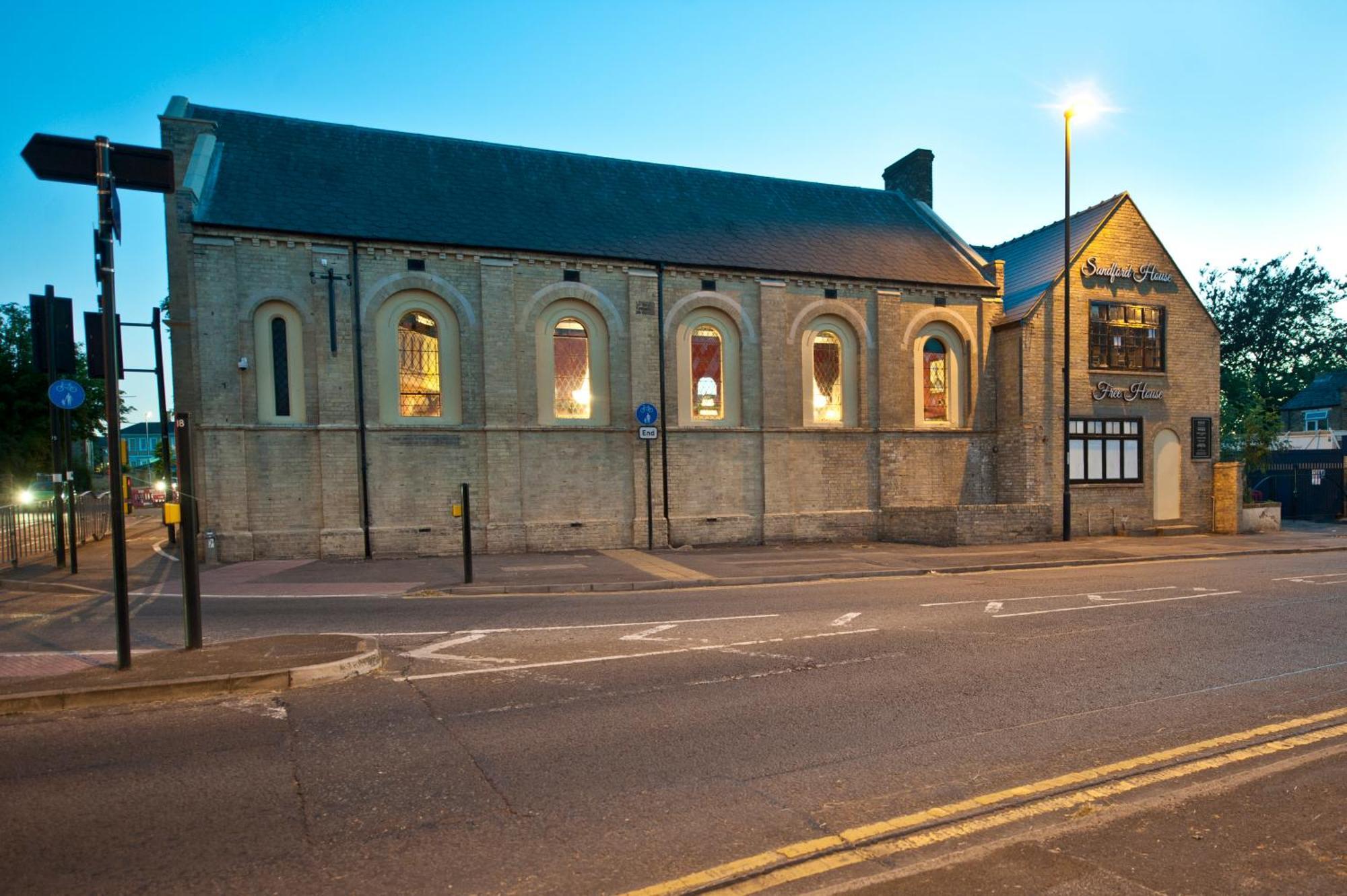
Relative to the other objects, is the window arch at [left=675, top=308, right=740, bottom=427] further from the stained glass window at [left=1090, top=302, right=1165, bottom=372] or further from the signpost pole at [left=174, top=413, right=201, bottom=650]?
the signpost pole at [left=174, top=413, right=201, bottom=650]

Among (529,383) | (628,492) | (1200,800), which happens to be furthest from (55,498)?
(1200,800)

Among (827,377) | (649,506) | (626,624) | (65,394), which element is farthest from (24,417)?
(626,624)

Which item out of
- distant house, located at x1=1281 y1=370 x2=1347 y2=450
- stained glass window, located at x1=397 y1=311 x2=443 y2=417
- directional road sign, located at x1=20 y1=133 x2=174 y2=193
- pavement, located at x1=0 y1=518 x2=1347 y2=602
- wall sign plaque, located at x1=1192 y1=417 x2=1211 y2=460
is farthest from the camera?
distant house, located at x1=1281 y1=370 x2=1347 y2=450

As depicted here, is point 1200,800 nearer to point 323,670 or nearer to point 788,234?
point 323,670

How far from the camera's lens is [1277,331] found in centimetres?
4472

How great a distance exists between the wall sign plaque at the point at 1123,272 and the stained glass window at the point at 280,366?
75.9 feet

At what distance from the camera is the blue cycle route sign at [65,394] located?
1533 centimetres

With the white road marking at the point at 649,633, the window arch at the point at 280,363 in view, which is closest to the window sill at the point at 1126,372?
the white road marking at the point at 649,633

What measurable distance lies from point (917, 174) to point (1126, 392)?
37.6ft

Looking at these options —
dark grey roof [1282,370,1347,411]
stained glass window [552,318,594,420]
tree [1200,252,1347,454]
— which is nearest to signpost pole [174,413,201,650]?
stained glass window [552,318,594,420]

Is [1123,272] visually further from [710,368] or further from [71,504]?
[71,504]

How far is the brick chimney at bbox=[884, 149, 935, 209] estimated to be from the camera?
Result: 28266mm

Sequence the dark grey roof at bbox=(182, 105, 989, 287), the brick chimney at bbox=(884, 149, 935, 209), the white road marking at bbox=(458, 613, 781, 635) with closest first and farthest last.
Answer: the white road marking at bbox=(458, 613, 781, 635), the dark grey roof at bbox=(182, 105, 989, 287), the brick chimney at bbox=(884, 149, 935, 209)

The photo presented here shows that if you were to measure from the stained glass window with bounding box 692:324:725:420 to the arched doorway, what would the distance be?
1472 cm
